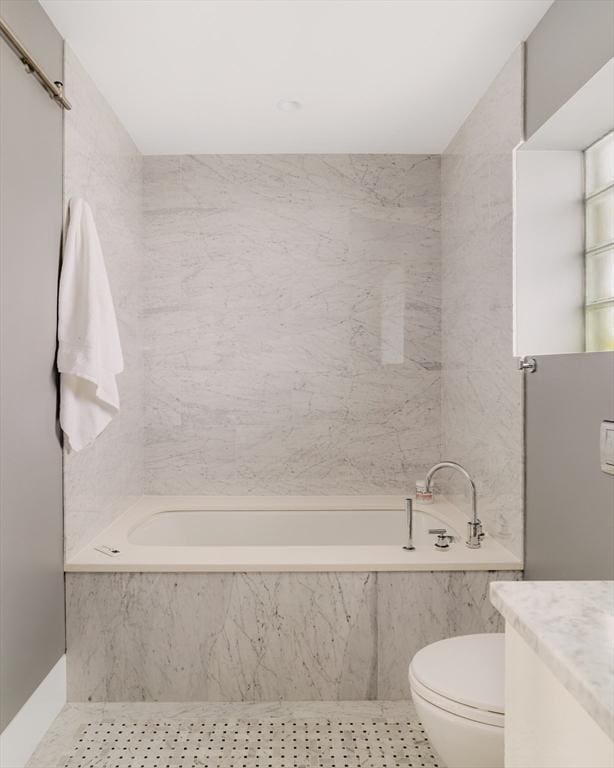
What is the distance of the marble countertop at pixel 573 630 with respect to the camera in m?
0.57

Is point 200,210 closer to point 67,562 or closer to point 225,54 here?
point 225,54

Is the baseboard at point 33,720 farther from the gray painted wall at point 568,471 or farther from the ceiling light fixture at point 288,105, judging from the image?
the ceiling light fixture at point 288,105

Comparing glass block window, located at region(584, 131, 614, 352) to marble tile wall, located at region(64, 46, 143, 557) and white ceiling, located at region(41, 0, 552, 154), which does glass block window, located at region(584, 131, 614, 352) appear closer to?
white ceiling, located at region(41, 0, 552, 154)

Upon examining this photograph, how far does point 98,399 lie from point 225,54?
4.56 feet

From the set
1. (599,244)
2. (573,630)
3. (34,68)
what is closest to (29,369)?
(34,68)

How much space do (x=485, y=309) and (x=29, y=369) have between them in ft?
5.98

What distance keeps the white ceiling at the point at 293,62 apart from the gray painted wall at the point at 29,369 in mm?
337

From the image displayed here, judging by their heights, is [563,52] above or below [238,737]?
above

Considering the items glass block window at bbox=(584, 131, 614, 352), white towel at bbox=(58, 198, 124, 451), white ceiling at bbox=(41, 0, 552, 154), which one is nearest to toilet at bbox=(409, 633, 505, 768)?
glass block window at bbox=(584, 131, 614, 352)

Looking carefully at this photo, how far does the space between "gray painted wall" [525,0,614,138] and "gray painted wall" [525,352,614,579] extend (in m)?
0.82

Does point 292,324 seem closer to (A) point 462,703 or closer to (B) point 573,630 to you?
(A) point 462,703

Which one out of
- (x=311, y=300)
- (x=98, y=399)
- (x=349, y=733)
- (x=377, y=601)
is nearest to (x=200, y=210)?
(x=311, y=300)

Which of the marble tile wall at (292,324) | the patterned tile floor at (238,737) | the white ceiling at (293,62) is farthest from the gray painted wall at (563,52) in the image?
the patterned tile floor at (238,737)

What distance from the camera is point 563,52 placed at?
6.49ft
